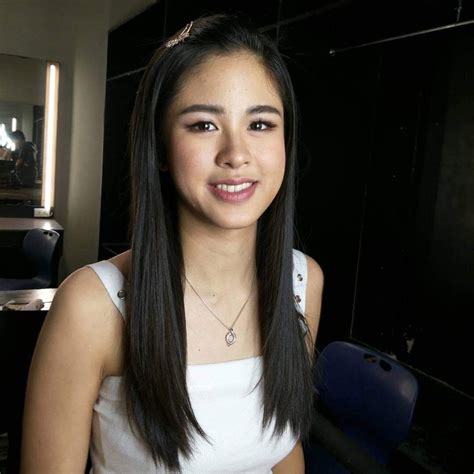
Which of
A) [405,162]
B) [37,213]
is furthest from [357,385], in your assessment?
[37,213]

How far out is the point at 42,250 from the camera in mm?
4062

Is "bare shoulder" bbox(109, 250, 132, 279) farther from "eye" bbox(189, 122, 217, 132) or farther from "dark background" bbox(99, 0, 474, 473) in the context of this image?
"dark background" bbox(99, 0, 474, 473)

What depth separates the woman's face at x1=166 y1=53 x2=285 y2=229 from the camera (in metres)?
1.04

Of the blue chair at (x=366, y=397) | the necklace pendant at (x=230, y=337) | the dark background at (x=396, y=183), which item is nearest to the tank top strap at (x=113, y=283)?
the necklace pendant at (x=230, y=337)

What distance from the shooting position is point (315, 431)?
4.33 feet

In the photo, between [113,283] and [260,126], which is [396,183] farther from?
[113,283]

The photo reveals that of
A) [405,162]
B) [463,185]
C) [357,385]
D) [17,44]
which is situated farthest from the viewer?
[17,44]

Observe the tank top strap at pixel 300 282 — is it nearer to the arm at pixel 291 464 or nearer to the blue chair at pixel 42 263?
the arm at pixel 291 464

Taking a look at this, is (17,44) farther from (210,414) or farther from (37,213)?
(210,414)

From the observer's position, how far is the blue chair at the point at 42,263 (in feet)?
12.9

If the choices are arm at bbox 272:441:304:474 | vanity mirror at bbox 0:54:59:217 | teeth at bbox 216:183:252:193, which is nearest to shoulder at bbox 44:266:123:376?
teeth at bbox 216:183:252:193

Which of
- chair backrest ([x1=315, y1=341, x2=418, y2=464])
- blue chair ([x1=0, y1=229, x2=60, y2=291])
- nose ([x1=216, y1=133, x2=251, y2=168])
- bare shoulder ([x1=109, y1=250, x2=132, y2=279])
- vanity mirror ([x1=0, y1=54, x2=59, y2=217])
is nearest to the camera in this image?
nose ([x1=216, y1=133, x2=251, y2=168])

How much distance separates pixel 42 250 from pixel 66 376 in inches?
127

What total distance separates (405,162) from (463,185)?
1.01 feet
